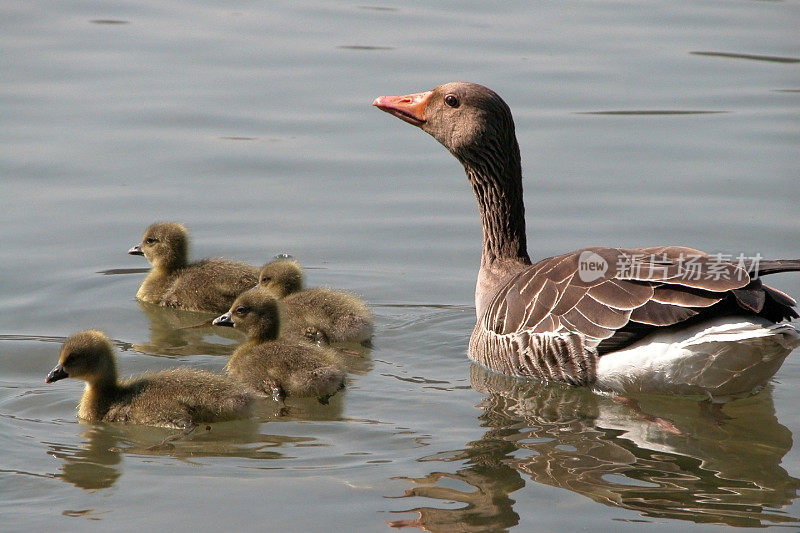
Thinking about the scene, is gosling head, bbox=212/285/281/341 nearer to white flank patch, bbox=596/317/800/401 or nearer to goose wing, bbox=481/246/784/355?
goose wing, bbox=481/246/784/355

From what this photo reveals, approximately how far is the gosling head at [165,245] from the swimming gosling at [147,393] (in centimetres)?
263

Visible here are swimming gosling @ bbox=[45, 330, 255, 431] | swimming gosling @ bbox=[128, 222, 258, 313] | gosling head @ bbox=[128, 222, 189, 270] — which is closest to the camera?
swimming gosling @ bbox=[45, 330, 255, 431]

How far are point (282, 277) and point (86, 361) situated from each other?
2355mm

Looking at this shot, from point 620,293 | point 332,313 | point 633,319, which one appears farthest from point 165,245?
point 633,319

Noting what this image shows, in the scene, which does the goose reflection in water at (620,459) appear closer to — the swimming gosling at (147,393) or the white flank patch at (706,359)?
the white flank patch at (706,359)

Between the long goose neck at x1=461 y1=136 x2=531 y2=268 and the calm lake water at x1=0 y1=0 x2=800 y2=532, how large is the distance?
72 cm

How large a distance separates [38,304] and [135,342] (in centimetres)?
103

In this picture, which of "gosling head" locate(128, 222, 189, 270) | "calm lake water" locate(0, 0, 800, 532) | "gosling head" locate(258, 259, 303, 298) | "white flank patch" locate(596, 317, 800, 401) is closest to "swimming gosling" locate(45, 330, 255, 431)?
"calm lake water" locate(0, 0, 800, 532)

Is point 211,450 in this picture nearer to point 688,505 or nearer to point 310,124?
point 688,505

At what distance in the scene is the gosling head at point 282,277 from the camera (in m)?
10.1

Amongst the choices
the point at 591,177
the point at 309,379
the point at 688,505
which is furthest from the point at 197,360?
the point at 591,177

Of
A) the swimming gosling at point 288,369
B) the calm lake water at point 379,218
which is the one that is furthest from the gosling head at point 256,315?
the calm lake water at point 379,218

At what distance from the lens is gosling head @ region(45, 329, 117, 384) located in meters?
8.02

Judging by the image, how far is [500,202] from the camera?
32.4ft
